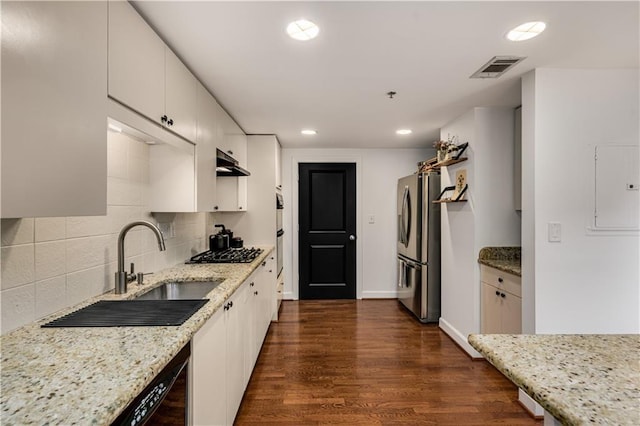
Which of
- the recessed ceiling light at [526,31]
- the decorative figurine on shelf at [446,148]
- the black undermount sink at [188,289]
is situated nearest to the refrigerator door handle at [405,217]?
the decorative figurine on shelf at [446,148]

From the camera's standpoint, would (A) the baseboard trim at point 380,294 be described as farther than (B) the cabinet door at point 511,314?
Yes

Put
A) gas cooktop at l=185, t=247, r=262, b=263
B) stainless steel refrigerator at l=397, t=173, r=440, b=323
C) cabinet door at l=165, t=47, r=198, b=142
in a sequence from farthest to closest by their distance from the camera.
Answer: stainless steel refrigerator at l=397, t=173, r=440, b=323
gas cooktop at l=185, t=247, r=262, b=263
cabinet door at l=165, t=47, r=198, b=142

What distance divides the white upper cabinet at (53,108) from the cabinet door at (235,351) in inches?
39.5

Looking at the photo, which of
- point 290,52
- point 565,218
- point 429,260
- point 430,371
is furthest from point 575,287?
point 290,52

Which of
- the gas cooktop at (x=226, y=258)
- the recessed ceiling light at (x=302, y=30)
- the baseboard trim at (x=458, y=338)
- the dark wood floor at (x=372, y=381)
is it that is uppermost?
the recessed ceiling light at (x=302, y=30)

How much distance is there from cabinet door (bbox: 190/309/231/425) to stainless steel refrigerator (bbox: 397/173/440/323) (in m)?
2.72

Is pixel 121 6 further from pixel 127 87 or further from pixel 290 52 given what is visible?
pixel 290 52

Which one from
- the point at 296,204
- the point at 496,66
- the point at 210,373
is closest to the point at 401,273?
the point at 296,204

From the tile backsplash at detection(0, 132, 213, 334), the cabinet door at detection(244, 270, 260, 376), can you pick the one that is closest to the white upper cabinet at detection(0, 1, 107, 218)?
the tile backsplash at detection(0, 132, 213, 334)

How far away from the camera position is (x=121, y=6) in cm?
125

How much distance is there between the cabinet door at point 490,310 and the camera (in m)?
2.59

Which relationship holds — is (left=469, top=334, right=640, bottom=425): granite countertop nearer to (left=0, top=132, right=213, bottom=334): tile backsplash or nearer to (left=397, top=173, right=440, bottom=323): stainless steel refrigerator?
(left=0, top=132, right=213, bottom=334): tile backsplash

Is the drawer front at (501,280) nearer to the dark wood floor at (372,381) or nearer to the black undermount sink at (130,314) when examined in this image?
the dark wood floor at (372,381)

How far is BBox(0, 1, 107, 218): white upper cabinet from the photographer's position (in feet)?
2.54
